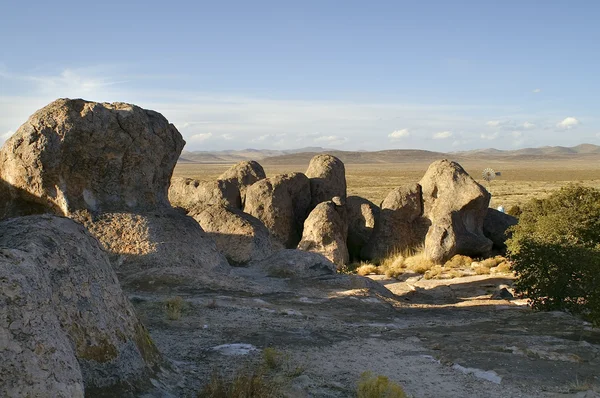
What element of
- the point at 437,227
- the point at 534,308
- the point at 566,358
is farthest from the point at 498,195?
the point at 566,358

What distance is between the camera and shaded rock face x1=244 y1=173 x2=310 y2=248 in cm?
2347

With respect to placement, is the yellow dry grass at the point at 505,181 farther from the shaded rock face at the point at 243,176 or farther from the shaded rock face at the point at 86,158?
the shaded rock face at the point at 86,158

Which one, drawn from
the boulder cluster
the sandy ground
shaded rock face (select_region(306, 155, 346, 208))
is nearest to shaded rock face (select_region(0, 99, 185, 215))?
the boulder cluster

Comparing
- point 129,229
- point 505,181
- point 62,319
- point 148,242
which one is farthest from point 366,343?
point 505,181

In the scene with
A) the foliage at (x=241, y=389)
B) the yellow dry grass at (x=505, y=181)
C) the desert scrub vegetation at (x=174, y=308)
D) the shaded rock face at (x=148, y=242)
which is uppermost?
the shaded rock face at (x=148, y=242)

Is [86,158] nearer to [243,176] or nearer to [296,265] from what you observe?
[296,265]

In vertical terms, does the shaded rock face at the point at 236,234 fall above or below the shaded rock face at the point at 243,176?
below

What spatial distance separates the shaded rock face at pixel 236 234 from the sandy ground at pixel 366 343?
3911 millimetres

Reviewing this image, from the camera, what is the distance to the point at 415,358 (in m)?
8.45

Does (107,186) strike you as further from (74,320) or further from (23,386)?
(23,386)

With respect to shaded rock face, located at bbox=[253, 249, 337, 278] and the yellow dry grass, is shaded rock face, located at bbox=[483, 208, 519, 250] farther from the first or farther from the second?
the yellow dry grass

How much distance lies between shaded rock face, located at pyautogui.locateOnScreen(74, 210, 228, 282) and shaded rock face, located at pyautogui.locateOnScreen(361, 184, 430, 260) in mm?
10006

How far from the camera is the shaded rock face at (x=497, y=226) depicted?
24234 mm

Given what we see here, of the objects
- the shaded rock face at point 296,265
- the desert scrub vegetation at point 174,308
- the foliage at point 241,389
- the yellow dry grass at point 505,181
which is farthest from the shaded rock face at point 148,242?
the yellow dry grass at point 505,181
